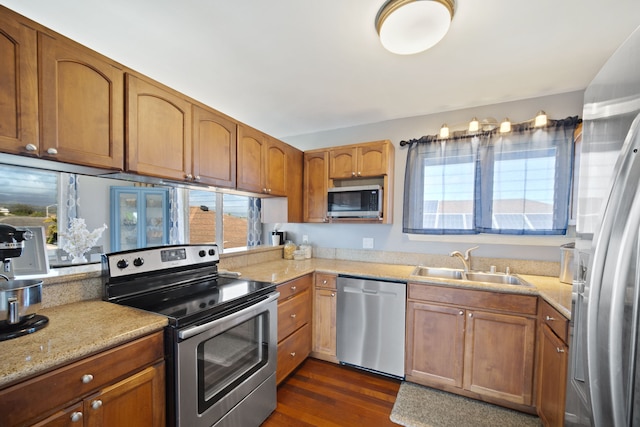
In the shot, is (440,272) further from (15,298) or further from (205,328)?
(15,298)

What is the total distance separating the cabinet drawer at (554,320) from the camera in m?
1.34

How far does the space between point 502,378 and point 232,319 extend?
6.50 feet

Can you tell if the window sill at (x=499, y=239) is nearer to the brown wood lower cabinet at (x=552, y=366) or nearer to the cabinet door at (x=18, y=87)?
the brown wood lower cabinet at (x=552, y=366)

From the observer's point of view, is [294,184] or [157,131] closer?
[157,131]

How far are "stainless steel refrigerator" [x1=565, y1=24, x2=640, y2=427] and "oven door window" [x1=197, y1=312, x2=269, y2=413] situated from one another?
57.5 inches

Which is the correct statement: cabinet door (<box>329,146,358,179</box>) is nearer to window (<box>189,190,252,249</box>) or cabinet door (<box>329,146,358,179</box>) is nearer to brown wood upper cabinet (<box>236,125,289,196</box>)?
brown wood upper cabinet (<box>236,125,289,196</box>)

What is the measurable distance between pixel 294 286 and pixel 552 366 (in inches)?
69.5

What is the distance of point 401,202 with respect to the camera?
279 centimetres

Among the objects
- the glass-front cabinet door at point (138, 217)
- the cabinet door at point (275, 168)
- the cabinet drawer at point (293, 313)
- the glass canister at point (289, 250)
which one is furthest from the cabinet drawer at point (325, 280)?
the glass-front cabinet door at point (138, 217)

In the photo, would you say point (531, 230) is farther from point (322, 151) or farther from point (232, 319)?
point (232, 319)

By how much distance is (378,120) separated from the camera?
9.43 ft

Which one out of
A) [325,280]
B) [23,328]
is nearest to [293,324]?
[325,280]

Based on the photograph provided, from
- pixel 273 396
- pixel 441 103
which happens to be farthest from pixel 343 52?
pixel 273 396

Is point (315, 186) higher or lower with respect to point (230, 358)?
higher
